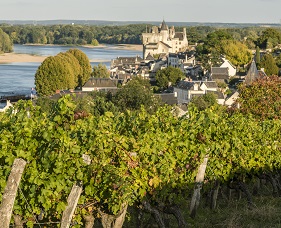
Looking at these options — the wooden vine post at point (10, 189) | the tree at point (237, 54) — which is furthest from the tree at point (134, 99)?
the wooden vine post at point (10, 189)

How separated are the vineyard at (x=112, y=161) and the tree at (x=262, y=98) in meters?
11.5

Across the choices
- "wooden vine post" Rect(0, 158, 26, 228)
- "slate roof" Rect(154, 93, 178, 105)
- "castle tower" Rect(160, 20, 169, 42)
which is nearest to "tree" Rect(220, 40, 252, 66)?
"slate roof" Rect(154, 93, 178, 105)

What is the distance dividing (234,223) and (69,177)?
357 centimetres

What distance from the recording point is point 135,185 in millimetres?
9602

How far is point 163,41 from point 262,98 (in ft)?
370

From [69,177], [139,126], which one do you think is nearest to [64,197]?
[69,177]

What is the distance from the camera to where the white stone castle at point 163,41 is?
12711 cm

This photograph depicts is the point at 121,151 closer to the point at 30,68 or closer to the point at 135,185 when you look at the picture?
the point at 135,185

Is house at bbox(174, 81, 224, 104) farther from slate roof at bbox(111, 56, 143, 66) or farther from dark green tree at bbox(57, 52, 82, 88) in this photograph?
slate roof at bbox(111, 56, 143, 66)

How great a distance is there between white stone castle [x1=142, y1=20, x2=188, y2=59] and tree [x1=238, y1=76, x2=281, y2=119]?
9908 centimetres

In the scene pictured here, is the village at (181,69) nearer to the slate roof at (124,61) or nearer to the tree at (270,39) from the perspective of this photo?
the slate roof at (124,61)

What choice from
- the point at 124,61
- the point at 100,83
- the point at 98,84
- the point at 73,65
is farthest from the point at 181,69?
the point at 98,84

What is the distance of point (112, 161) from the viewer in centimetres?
980

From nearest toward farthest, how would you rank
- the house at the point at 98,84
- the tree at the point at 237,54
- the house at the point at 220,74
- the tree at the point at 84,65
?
1. the house at the point at 98,84
2. the house at the point at 220,74
3. the tree at the point at 84,65
4. the tree at the point at 237,54
